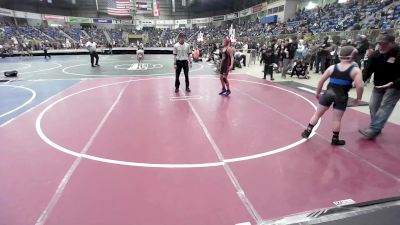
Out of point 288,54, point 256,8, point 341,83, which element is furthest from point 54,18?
point 341,83

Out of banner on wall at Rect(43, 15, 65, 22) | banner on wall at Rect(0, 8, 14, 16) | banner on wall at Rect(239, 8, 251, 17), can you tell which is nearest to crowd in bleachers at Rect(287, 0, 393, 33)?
banner on wall at Rect(239, 8, 251, 17)

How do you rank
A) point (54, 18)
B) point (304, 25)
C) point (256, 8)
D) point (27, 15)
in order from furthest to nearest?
1. point (54, 18)
2. point (27, 15)
3. point (256, 8)
4. point (304, 25)

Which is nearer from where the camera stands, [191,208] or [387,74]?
[191,208]

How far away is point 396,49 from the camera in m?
4.41

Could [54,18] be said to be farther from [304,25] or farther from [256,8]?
[304,25]

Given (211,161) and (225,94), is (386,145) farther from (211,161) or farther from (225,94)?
(225,94)

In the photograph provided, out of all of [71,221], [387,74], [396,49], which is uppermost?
[396,49]

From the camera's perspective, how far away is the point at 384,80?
15.1ft

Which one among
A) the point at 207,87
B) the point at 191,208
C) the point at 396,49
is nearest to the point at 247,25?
the point at 207,87

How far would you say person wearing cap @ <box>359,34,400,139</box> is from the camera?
4.41 metres

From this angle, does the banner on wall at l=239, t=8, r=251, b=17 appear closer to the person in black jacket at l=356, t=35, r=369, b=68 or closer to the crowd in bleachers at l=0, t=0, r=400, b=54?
the crowd in bleachers at l=0, t=0, r=400, b=54

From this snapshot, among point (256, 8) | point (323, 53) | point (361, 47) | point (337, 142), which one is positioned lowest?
point (337, 142)

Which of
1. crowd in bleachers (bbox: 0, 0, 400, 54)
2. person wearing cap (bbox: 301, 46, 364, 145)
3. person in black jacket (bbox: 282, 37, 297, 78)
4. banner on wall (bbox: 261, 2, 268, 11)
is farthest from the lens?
banner on wall (bbox: 261, 2, 268, 11)

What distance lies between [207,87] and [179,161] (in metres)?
5.84
